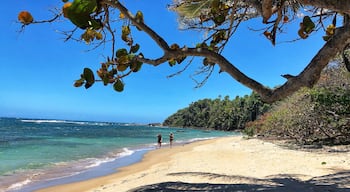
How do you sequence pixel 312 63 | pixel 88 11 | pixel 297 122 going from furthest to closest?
pixel 297 122 < pixel 312 63 < pixel 88 11

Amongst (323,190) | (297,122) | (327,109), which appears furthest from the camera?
(297,122)

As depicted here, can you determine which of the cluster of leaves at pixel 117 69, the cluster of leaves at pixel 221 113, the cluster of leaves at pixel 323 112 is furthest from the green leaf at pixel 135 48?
the cluster of leaves at pixel 221 113

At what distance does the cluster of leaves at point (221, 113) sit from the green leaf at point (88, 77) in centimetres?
6346

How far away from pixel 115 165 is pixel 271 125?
9011 mm

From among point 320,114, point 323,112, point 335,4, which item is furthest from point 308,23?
point 320,114

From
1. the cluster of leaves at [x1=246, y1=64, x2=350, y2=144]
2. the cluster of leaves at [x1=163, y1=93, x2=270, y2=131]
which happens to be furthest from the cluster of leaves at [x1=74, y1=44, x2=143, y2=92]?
the cluster of leaves at [x1=163, y1=93, x2=270, y2=131]

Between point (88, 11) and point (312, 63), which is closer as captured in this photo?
point (88, 11)

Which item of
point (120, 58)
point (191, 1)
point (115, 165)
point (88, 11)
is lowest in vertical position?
point (115, 165)

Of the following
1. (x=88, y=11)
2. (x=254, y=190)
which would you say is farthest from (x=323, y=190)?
(x=88, y=11)

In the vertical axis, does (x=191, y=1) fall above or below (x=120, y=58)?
above

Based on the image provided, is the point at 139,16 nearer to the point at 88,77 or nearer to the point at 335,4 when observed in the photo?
the point at 88,77

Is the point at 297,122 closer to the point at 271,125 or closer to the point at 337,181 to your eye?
the point at 271,125

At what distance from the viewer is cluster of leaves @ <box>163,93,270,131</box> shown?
7531 centimetres

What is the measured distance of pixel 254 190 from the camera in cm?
508
